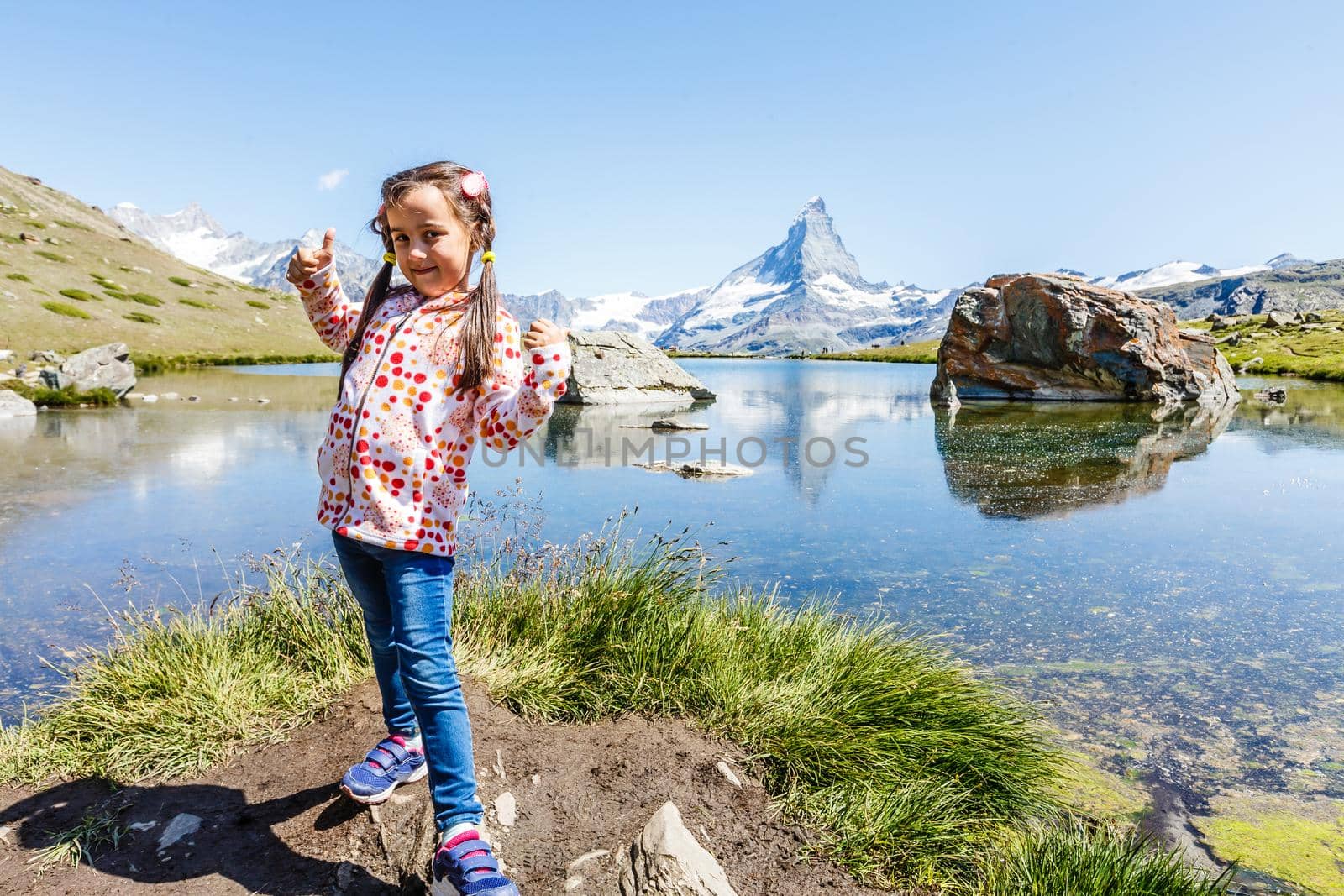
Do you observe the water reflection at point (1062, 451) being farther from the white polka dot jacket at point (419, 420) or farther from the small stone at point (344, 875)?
the small stone at point (344, 875)

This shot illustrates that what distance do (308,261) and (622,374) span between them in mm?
22826

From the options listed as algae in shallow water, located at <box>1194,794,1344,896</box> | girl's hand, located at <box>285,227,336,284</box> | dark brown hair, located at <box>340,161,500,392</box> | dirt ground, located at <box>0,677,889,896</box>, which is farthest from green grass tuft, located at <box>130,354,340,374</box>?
algae in shallow water, located at <box>1194,794,1344,896</box>

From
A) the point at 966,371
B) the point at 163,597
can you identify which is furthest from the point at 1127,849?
the point at 966,371

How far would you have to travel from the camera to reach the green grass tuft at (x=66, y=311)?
42750 mm

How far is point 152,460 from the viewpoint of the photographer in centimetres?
1179

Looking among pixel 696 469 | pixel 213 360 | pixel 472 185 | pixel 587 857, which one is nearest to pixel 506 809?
pixel 587 857

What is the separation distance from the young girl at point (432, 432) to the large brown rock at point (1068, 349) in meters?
24.9

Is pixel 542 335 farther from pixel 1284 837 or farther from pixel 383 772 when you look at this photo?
pixel 1284 837

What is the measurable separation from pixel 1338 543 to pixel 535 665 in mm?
9159

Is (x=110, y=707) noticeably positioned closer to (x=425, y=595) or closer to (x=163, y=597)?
(x=425, y=595)

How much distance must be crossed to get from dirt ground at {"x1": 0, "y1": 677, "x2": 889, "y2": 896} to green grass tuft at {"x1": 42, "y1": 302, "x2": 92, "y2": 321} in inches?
1989

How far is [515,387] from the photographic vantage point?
8.84 ft

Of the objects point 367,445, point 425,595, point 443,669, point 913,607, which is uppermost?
point 367,445

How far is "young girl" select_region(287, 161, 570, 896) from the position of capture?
256 centimetres
